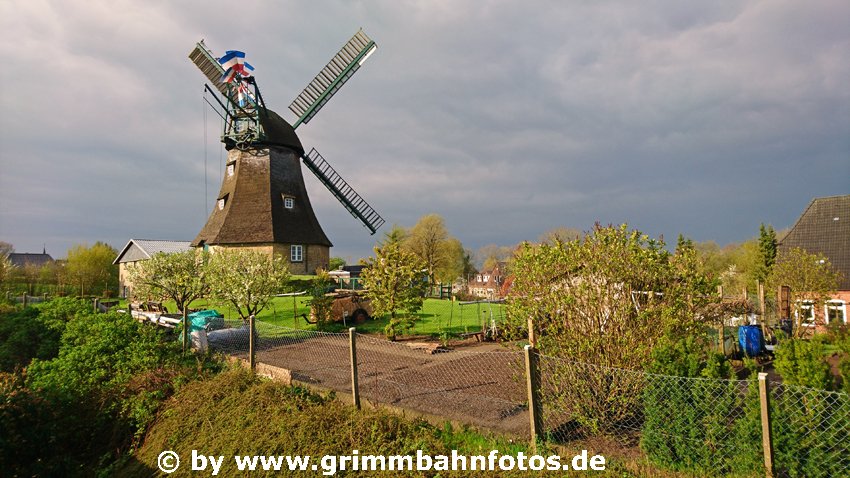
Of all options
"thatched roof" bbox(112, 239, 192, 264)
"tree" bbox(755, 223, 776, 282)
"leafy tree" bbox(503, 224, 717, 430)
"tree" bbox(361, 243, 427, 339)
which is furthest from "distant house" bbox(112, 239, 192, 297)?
"tree" bbox(755, 223, 776, 282)

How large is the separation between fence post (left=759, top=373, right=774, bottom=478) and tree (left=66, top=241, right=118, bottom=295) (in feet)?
163

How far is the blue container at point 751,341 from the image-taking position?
13.5m

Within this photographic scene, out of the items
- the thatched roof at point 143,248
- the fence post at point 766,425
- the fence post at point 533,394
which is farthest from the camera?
the thatched roof at point 143,248

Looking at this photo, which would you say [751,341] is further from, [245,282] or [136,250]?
[136,250]

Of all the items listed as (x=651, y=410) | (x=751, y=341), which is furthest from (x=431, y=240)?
(x=651, y=410)

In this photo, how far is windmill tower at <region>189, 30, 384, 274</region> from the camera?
29.1 metres

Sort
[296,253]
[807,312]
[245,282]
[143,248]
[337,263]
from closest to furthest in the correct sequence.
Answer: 1. [245,282]
2. [807,312]
3. [296,253]
4. [143,248]
5. [337,263]

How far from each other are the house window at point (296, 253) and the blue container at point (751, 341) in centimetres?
2449

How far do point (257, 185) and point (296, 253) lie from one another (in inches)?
208

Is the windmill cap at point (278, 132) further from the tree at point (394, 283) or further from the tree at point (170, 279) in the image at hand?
the tree at point (394, 283)

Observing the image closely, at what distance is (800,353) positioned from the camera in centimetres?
537

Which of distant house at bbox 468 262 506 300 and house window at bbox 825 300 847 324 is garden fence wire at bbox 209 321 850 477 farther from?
distant house at bbox 468 262 506 300

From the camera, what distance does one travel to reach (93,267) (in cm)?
4831

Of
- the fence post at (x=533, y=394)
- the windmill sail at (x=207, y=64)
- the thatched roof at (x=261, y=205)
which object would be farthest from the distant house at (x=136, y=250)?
the fence post at (x=533, y=394)
